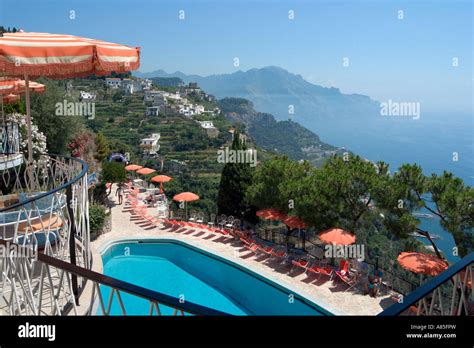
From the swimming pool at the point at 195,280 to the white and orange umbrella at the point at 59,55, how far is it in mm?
5114

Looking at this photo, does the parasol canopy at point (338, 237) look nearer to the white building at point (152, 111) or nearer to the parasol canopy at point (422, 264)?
the parasol canopy at point (422, 264)

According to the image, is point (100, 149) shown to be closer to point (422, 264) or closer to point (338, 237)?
point (338, 237)

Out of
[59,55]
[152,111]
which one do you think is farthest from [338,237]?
[152,111]

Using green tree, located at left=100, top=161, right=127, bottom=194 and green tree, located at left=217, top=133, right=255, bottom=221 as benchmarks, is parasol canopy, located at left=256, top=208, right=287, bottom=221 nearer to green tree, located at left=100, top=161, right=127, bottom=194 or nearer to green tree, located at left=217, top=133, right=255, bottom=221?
green tree, located at left=217, top=133, right=255, bottom=221

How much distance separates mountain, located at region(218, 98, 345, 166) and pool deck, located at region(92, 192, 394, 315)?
282 feet

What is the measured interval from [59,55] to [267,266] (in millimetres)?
8473

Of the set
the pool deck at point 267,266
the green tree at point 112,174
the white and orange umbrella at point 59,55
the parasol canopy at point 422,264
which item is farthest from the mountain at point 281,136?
the white and orange umbrella at point 59,55

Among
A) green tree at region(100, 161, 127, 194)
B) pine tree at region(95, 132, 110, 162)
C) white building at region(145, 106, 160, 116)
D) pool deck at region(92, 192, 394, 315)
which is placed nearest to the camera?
pool deck at region(92, 192, 394, 315)

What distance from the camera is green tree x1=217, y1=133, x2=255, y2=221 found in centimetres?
1641

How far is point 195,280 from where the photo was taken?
38.7ft

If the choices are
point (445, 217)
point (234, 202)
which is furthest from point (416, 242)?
point (234, 202)

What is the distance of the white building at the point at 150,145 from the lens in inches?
2122

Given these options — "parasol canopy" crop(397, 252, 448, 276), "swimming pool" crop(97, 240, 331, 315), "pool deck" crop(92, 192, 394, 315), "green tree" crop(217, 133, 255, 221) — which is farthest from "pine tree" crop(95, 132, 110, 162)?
"parasol canopy" crop(397, 252, 448, 276)
